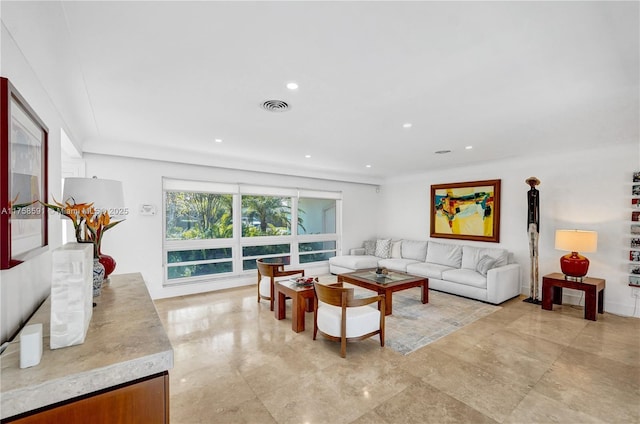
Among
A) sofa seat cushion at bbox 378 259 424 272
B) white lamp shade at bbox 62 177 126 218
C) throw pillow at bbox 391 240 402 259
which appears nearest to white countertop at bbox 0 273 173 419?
white lamp shade at bbox 62 177 126 218

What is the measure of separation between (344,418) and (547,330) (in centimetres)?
303

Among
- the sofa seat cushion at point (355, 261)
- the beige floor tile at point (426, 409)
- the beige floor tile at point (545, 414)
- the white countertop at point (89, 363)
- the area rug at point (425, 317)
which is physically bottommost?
the area rug at point (425, 317)

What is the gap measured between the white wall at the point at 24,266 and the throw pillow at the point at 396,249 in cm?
589

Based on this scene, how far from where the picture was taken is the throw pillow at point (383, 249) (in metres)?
6.71

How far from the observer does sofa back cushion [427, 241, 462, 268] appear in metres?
5.64

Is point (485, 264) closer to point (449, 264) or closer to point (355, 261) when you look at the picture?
point (449, 264)

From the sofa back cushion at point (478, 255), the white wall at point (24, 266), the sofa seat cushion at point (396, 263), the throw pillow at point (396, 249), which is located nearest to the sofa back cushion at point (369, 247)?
the throw pillow at point (396, 249)

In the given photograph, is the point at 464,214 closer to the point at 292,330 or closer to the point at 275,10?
the point at 292,330

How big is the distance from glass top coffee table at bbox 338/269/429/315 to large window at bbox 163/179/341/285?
2.01 metres

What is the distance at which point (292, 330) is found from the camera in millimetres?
3477

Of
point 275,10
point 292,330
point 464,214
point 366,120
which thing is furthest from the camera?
point 464,214

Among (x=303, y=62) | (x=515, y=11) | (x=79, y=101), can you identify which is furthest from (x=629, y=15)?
(x=79, y=101)

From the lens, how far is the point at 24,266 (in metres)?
1.46

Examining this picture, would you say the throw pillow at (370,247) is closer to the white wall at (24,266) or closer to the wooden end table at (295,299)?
the wooden end table at (295,299)
